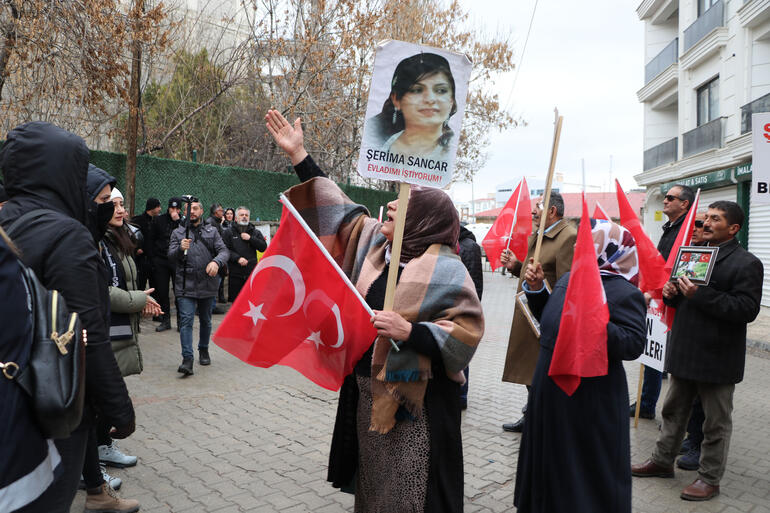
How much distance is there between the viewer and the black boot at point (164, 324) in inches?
393

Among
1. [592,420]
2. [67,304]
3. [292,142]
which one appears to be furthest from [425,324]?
[67,304]

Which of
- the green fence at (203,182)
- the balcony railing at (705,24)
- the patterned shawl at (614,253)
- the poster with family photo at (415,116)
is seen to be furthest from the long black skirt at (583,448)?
the balcony railing at (705,24)

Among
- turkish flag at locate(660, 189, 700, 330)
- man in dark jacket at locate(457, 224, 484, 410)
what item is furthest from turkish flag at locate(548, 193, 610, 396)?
man in dark jacket at locate(457, 224, 484, 410)

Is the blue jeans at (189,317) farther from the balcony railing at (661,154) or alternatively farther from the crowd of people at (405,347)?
the balcony railing at (661,154)

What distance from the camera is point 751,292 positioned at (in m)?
4.25

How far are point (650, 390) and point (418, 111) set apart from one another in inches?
184

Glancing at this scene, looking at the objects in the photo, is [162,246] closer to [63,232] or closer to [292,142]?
[292,142]

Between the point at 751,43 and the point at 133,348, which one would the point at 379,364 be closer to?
the point at 133,348

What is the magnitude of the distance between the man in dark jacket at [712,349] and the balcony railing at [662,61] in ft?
80.3

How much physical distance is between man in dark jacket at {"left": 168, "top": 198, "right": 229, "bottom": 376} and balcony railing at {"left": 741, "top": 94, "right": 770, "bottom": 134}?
1675 cm

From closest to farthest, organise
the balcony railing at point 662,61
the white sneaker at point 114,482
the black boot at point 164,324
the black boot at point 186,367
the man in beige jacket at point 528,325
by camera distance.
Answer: the white sneaker at point 114,482 < the man in beige jacket at point 528,325 < the black boot at point 186,367 < the black boot at point 164,324 < the balcony railing at point 662,61

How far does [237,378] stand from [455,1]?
17986 mm

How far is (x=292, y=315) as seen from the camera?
306 cm

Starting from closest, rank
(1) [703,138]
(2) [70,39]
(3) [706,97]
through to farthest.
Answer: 1. (2) [70,39]
2. (1) [703,138]
3. (3) [706,97]
